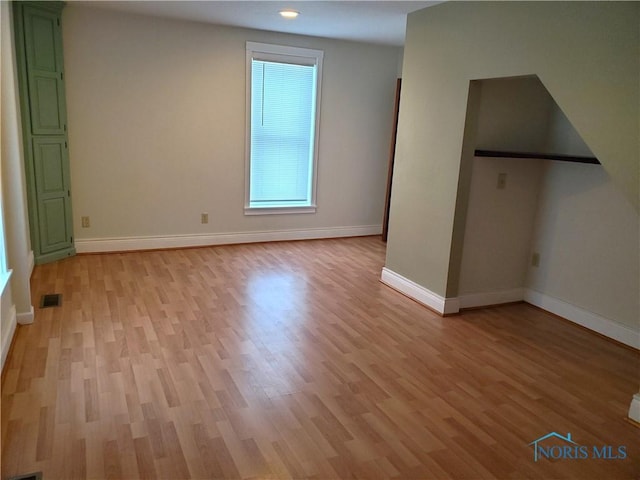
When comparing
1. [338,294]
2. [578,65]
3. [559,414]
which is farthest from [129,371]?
[578,65]

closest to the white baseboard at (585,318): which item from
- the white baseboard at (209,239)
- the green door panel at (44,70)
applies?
the white baseboard at (209,239)

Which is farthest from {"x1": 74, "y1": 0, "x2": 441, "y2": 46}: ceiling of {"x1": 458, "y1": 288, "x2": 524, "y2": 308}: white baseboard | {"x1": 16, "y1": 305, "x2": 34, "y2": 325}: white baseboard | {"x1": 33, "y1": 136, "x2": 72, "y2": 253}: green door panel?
{"x1": 16, "y1": 305, "x2": 34, "y2": 325}: white baseboard

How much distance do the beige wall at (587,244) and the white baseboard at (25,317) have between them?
3.93m

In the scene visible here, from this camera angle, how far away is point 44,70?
4.40m

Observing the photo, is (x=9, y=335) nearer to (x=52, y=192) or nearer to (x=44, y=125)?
(x=52, y=192)

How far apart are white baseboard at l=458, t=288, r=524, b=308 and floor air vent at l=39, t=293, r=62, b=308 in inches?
125

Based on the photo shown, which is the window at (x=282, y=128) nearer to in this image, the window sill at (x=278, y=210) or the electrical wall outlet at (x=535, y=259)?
the window sill at (x=278, y=210)

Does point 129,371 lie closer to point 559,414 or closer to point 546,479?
point 546,479

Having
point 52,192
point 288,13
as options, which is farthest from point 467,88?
point 52,192

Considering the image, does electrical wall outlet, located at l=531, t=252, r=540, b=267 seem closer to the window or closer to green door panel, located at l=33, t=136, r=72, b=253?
the window

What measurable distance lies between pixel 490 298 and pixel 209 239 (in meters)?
3.19

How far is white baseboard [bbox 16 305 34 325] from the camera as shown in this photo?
128 inches

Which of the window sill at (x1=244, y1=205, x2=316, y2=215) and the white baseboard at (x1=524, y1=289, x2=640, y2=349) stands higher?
the window sill at (x1=244, y1=205, x2=316, y2=215)

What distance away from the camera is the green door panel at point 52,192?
4500 millimetres
